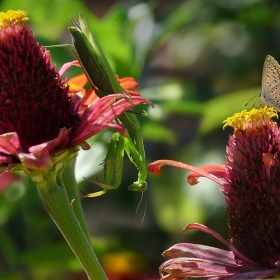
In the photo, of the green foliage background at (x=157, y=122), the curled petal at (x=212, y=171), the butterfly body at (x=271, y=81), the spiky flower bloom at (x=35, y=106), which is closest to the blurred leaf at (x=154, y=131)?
the green foliage background at (x=157, y=122)

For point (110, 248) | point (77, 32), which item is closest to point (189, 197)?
point (110, 248)

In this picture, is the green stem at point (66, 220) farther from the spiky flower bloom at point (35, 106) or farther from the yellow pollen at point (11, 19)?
the yellow pollen at point (11, 19)

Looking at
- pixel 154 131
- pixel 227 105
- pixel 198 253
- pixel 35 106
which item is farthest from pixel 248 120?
pixel 227 105

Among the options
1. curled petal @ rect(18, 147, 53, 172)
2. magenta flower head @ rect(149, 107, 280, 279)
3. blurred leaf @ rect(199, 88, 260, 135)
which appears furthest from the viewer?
blurred leaf @ rect(199, 88, 260, 135)

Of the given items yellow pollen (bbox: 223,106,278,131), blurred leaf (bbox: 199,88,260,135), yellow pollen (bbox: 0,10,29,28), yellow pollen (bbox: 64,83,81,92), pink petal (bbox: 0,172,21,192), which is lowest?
pink petal (bbox: 0,172,21,192)

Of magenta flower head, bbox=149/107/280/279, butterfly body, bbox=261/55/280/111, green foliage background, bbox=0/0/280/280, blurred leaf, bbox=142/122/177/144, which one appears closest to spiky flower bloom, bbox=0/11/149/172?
magenta flower head, bbox=149/107/280/279

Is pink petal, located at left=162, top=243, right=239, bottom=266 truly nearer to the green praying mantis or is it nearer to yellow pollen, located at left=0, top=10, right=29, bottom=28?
the green praying mantis
